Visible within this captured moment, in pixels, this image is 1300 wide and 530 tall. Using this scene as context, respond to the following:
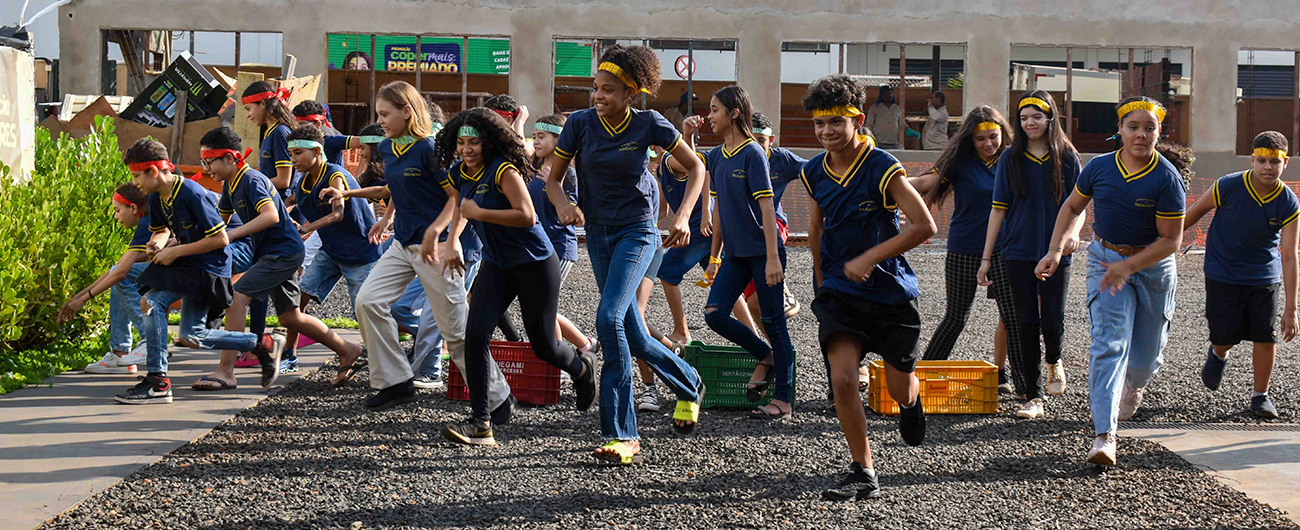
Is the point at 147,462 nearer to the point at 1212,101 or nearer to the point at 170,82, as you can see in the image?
the point at 170,82

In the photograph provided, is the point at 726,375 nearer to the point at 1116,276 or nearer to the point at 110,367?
the point at 1116,276

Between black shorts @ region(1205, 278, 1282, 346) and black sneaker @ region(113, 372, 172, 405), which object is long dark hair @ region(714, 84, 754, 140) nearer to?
black shorts @ region(1205, 278, 1282, 346)

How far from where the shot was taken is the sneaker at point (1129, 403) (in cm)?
658

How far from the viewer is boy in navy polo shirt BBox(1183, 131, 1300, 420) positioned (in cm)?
671

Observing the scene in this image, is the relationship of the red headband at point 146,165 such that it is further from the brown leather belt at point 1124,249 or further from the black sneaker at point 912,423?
the brown leather belt at point 1124,249

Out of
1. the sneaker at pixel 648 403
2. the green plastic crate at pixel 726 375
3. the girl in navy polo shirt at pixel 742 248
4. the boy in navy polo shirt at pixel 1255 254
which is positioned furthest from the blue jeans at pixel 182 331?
the boy in navy polo shirt at pixel 1255 254

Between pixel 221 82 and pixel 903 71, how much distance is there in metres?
14.7

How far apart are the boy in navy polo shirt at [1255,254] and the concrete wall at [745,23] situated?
1794 cm

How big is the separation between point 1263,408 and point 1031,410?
4.40 feet

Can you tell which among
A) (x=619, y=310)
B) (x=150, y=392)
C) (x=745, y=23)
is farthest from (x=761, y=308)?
A: (x=745, y=23)

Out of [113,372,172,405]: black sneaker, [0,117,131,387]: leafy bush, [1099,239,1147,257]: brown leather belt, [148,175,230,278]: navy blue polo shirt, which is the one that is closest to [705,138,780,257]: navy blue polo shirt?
[1099,239,1147,257]: brown leather belt

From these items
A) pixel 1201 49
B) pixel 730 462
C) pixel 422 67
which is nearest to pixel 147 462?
pixel 730 462

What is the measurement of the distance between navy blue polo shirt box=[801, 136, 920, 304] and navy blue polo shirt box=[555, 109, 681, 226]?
94 centimetres

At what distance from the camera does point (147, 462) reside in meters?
5.42
